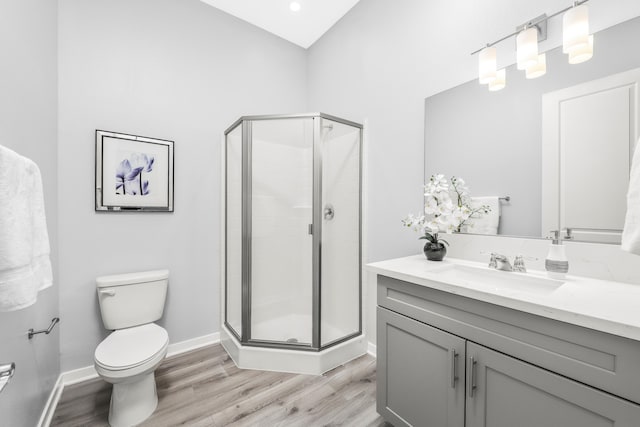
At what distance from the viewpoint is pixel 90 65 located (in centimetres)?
181

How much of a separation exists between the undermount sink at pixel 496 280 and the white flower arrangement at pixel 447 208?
23 centimetres

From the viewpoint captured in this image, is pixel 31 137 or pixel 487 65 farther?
pixel 487 65

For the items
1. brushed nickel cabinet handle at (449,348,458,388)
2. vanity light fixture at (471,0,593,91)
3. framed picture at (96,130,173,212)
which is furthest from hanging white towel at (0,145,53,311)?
vanity light fixture at (471,0,593,91)

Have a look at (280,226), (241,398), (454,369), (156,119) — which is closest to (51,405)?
(241,398)

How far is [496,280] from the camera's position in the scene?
1298 mm

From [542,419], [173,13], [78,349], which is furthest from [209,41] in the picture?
[542,419]

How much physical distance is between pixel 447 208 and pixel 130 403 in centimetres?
212

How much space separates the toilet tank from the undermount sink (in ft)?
6.15

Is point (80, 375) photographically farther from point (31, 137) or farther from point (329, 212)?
point (329, 212)

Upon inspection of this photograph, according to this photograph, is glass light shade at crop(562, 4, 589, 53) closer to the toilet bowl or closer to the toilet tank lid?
the toilet bowl

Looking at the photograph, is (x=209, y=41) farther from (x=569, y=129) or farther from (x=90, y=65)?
(x=569, y=129)

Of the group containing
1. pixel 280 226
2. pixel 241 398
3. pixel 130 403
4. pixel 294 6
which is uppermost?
pixel 294 6

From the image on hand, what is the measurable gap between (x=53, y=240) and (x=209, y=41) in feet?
6.30

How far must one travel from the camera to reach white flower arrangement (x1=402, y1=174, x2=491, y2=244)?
1.54 m
